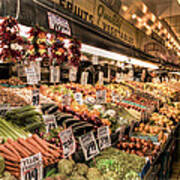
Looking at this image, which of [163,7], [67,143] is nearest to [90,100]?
[67,143]

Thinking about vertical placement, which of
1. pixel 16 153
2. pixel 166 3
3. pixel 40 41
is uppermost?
pixel 166 3

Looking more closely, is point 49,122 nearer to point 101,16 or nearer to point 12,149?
point 12,149

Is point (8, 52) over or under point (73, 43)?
under

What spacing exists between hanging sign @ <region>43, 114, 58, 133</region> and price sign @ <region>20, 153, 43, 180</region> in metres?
0.70

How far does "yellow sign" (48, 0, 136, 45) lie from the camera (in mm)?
3023

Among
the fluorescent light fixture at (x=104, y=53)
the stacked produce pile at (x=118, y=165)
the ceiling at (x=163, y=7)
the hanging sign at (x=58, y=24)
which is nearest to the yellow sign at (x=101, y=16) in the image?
the hanging sign at (x=58, y=24)

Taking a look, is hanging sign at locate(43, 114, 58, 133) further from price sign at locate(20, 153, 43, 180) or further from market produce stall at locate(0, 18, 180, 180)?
price sign at locate(20, 153, 43, 180)

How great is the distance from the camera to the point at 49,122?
2.36 m

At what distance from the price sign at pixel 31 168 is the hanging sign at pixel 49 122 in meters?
0.70

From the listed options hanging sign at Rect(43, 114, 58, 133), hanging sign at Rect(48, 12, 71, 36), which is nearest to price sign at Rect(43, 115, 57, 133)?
hanging sign at Rect(43, 114, 58, 133)

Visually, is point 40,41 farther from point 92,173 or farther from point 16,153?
point 92,173

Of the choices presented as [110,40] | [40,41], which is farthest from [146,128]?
[40,41]

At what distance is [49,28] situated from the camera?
7.92 feet

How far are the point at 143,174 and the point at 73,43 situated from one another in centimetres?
206
